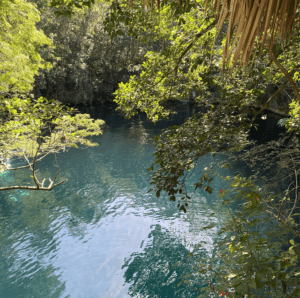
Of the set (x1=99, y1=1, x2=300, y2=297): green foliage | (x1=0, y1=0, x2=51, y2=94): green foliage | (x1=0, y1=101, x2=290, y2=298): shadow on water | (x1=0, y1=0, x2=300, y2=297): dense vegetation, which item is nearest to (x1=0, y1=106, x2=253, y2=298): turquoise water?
(x1=0, y1=101, x2=290, y2=298): shadow on water

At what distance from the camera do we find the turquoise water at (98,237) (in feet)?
16.2

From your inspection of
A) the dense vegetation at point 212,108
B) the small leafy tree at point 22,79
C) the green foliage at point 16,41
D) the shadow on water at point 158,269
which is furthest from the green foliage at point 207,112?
the green foliage at point 16,41

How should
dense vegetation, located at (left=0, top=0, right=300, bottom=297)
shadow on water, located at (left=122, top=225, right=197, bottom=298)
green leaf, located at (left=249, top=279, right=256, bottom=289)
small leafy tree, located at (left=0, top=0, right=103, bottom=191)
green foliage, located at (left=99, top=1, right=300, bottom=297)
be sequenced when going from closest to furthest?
1. green leaf, located at (left=249, top=279, right=256, bottom=289)
2. dense vegetation, located at (left=0, top=0, right=300, bottom=297)
3. green foliage, located at (left=99, top=1, right=300, bottom=297)
4. small leafy tree, located at (left=0, top=0, right=103, bottom=191)
5. shadow on water, located at (left=122, top=225, right=197, bottom=298)

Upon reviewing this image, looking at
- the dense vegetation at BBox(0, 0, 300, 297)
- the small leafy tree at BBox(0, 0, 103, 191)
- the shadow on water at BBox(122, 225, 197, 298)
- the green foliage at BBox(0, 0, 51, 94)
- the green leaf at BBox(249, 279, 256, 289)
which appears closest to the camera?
the green leaf at BBox(249, 279, 256, 289)

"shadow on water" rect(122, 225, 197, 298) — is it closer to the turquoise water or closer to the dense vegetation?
the turquoise water

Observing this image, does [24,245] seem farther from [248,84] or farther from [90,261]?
[248,84]

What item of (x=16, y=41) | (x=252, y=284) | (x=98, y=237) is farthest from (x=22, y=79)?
(x=252, y=284)

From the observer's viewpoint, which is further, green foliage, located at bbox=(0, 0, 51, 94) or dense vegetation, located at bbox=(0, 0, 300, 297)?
green foliage, located at bbox=(0, 0, 51, 94)

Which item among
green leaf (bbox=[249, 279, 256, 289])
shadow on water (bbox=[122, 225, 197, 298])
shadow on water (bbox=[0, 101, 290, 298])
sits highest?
green leaf (bbox=[249, 279, 256, 289])

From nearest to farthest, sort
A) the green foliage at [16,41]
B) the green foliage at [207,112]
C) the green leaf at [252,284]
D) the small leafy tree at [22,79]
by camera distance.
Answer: the green leaf at [252,284]
the green foliage at [207,112]
the small leafy tree at [22,79]
the green foliage at [16,41]

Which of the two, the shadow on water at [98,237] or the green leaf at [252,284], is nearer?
the green leaf at [252,284]

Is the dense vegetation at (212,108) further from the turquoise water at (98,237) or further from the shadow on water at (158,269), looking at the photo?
the turquoise water at (98,237)

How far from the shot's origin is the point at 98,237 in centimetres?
652

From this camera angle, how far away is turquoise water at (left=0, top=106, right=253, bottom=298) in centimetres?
494
